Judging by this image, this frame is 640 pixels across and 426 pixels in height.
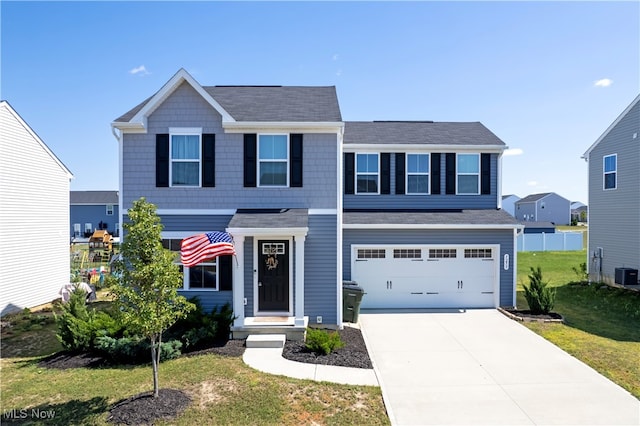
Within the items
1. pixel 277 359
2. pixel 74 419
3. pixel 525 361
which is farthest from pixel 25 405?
pixel 525 361

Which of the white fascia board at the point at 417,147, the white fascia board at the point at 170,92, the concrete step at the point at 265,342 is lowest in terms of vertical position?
the concrete step at the point at 265,342

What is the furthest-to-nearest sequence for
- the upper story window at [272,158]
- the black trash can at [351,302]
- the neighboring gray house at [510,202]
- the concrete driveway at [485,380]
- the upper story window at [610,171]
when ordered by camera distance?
the neighboring gray house at [510,202]
the upper story window at [610,171]
the black trash can at [351,302]
the upper story window at [272,158]
the concrete driveway at [485,380]

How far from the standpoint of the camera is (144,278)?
269 inches

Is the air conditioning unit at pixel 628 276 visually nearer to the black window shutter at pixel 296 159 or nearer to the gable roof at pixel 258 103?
the gable roof at pixel 258 103

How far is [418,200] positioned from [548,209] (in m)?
58.0

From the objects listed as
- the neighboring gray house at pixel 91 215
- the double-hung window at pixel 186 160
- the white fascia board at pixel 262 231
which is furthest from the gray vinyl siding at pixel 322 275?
the neighboring gray house at pixel 91 215

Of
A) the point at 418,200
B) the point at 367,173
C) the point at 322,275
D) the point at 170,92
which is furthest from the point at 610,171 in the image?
the point at 170,92

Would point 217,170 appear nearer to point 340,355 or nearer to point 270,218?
point 270,218

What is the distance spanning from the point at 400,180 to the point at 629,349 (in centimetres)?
865

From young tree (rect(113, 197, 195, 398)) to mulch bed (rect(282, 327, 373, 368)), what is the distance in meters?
3.26

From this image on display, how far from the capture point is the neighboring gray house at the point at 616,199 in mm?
15922

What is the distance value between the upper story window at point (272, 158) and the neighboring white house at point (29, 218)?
9896 mm

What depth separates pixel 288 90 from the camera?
1386cm

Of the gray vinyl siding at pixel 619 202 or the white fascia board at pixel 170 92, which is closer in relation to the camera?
the white fascia board at pixel 170 92
